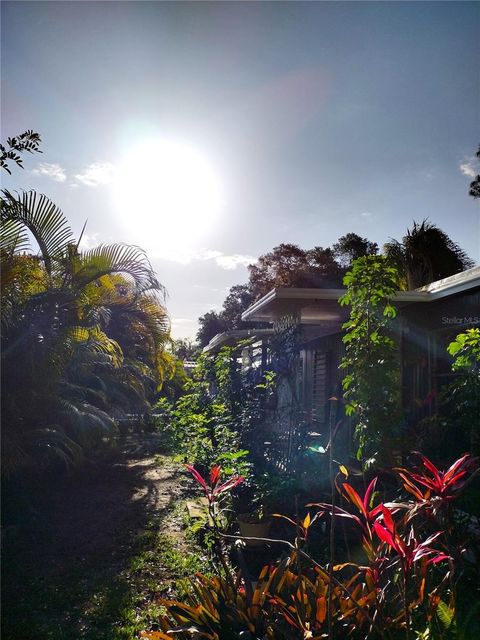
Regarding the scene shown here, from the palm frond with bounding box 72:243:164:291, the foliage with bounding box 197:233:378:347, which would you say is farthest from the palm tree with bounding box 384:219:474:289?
the palm frond with bounding box 72:243:164:291

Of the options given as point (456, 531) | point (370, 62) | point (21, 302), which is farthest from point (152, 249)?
point (456, 531)

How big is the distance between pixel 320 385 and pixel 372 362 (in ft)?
23.6

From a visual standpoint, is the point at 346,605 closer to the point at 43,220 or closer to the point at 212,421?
the point at 43,220

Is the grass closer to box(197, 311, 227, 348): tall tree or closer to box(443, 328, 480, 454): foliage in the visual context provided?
box(443, 328, 480, 454): foliage

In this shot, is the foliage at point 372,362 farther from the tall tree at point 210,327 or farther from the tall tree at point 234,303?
the tall tree at point 210,327

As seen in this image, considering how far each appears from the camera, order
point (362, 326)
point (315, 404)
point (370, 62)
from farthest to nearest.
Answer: point (315, 404), point (370, 62), point (362, 326)

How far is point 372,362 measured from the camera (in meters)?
4.36

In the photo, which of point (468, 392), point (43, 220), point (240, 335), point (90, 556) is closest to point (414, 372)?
point (468, 392)

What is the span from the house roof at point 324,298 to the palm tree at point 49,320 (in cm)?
177

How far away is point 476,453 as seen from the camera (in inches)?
145

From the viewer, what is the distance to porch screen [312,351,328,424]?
11039mm

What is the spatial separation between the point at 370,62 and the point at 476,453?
4.59 m

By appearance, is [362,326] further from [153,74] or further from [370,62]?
[370,62]

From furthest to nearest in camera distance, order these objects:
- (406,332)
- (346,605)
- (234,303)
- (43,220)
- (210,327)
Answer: (210,327) < (234,303) < (406,332) < (43,220) < (346,605)
